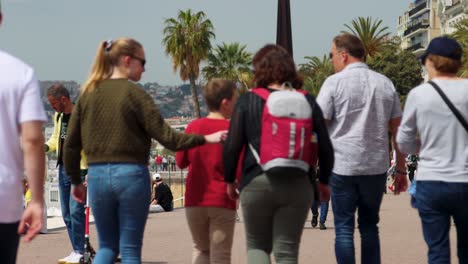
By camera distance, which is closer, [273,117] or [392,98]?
[273,117]

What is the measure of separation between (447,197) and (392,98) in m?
1.67

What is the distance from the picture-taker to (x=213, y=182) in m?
7.87

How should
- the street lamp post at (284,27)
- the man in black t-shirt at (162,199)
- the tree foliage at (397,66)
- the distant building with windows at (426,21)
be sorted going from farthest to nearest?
the distant building with windows at (426,21) → the tree foliage at (397,66) → the man in black t-shirt at (162,199) → the street lamp post at (284,27)

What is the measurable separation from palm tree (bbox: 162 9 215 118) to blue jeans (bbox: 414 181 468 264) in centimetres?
7467

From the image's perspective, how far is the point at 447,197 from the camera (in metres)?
6.91

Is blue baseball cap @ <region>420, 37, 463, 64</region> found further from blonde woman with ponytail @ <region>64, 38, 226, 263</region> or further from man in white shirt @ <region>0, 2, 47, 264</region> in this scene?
man in white shirt @ <region>0, 2, 47, 264</region>

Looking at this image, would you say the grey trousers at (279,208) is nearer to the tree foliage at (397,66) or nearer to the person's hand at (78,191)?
the person's hand at (78,191)

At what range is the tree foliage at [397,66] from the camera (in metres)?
106

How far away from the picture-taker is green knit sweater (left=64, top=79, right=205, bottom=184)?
714cm

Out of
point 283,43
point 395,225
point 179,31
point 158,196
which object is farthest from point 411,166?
point 179,31

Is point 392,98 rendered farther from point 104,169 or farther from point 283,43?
Answer: point 283,43

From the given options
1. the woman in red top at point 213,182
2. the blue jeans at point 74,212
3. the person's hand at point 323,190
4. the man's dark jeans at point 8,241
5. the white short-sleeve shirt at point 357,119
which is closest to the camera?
the man's dark jeans at point 8,241

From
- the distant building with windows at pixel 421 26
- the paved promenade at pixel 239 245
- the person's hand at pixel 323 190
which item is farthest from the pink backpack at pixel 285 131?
the distant building with windows at pixel 421 26

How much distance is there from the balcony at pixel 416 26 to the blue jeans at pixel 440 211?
536ft
